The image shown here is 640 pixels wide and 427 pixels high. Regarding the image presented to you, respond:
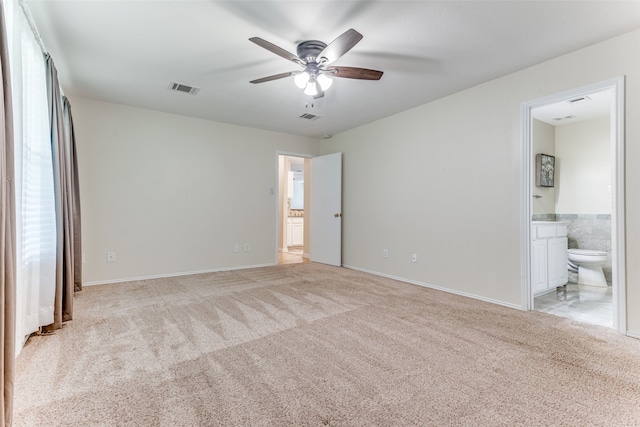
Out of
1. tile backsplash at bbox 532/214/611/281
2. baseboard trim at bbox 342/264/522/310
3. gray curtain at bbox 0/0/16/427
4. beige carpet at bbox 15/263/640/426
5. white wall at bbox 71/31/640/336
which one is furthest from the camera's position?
tile backsplash at bbox 532/214/611/281

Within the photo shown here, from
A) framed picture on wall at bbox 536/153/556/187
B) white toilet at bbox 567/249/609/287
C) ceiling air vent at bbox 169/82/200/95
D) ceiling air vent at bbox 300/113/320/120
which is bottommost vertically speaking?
white toilet at bbox 567/249/609/287

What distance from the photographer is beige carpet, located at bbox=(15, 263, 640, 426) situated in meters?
1.47

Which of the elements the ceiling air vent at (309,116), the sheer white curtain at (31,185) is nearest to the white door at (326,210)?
the ceiling air vent at (309,116)

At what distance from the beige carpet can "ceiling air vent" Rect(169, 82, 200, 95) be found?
2455mm

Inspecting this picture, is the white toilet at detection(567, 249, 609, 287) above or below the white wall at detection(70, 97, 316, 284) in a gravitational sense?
below

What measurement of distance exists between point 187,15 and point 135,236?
124 inches

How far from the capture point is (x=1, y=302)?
121 cm

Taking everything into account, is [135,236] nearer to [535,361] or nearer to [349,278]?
[349,278]

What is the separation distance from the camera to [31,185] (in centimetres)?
222

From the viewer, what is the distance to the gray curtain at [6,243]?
4.07 feet

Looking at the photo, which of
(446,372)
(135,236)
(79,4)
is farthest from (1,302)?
(135,236)

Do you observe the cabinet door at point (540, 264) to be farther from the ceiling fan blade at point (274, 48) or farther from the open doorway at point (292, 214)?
the open doorway at point (292, 214)

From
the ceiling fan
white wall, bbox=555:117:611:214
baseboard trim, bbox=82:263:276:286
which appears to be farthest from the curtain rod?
white wall, bbox=555:117:611:214

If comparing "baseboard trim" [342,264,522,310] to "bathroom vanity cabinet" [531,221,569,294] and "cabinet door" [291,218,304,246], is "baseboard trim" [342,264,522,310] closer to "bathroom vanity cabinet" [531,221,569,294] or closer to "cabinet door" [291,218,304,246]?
"bathroom vanity cabinet" [531,221,569,294]
